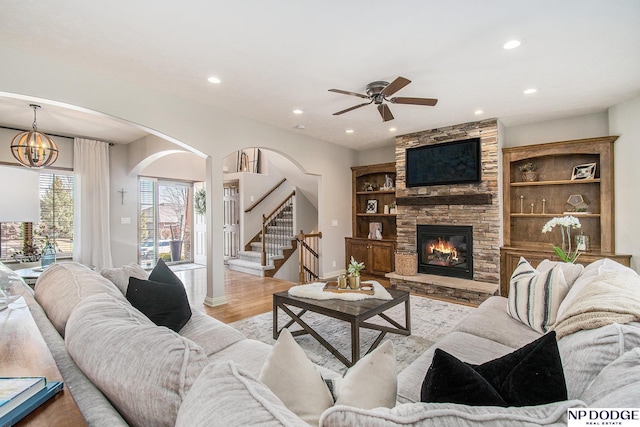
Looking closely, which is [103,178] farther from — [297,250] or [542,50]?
[542,50]

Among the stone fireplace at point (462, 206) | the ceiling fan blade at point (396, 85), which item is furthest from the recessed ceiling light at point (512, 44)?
the stone fireplace at point (462, 206)

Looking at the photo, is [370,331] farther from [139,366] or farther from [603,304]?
[139,366]

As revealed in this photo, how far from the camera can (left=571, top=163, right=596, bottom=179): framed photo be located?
4.38 meters

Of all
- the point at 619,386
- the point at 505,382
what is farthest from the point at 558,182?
the point at 505,382

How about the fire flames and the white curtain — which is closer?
the fire flames

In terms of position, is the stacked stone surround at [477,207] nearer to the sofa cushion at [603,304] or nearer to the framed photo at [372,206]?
the framed photo at [372,206]

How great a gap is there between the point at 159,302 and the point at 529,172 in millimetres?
5396

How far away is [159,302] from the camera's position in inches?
79.6

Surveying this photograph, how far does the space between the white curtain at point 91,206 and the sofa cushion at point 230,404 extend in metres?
6.15

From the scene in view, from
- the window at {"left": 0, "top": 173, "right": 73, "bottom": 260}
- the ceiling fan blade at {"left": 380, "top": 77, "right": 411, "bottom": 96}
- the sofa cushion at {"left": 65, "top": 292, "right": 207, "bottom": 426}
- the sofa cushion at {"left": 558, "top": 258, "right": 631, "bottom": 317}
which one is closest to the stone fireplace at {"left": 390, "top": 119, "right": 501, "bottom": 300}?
the ceiling fan blade at {"left": 380, "top": 77, "right": 411, "bottom": 96}

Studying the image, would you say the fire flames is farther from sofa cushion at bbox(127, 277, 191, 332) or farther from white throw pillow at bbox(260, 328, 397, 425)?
white throw pillow at bbox(260, 328, 397, 425)

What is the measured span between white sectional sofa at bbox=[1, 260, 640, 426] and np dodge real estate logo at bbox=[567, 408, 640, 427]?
1 cm

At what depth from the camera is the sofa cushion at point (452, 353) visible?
148 centimetres

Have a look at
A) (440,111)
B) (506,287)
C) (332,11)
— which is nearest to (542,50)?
(440,111)
